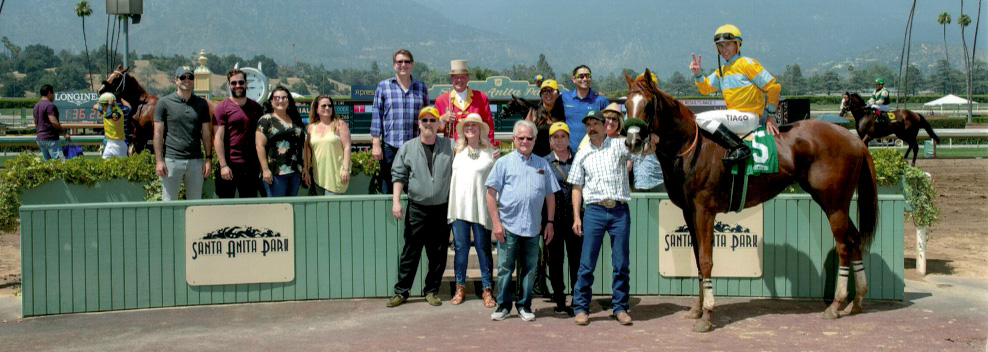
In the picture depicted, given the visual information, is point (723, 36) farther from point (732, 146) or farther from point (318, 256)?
point (318, 256)

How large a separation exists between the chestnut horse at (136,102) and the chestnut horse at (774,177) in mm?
7249

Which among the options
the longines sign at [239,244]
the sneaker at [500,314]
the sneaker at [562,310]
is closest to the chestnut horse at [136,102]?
the longines sign at [239,244]

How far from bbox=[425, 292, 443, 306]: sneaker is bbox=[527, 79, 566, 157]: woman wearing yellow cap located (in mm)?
1767

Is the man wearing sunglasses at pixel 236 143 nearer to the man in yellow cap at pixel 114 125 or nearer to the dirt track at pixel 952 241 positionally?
the dirt track at pixel 952 241

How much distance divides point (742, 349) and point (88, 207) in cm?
571

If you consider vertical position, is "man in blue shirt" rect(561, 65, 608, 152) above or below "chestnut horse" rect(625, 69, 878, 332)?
above

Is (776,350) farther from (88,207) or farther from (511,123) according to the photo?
(511,123)

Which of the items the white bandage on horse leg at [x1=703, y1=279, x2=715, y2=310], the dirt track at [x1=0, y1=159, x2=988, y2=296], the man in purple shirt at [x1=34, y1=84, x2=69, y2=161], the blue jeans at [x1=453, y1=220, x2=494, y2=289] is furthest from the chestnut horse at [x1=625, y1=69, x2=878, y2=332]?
the man in purple shirt at [x1=34, y1=84, x2=69, y2=161]

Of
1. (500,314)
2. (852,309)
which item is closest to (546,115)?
(500,314)

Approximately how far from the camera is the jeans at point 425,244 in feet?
27.0

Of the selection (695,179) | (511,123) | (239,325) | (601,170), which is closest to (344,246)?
(239,325)

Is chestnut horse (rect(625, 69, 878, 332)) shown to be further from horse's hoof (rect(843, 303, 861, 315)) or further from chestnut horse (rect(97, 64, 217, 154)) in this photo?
chestnut horse (rect(97, 64, 217, 154))

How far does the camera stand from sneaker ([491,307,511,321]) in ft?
25.0

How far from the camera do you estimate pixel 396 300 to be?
8312 mm
